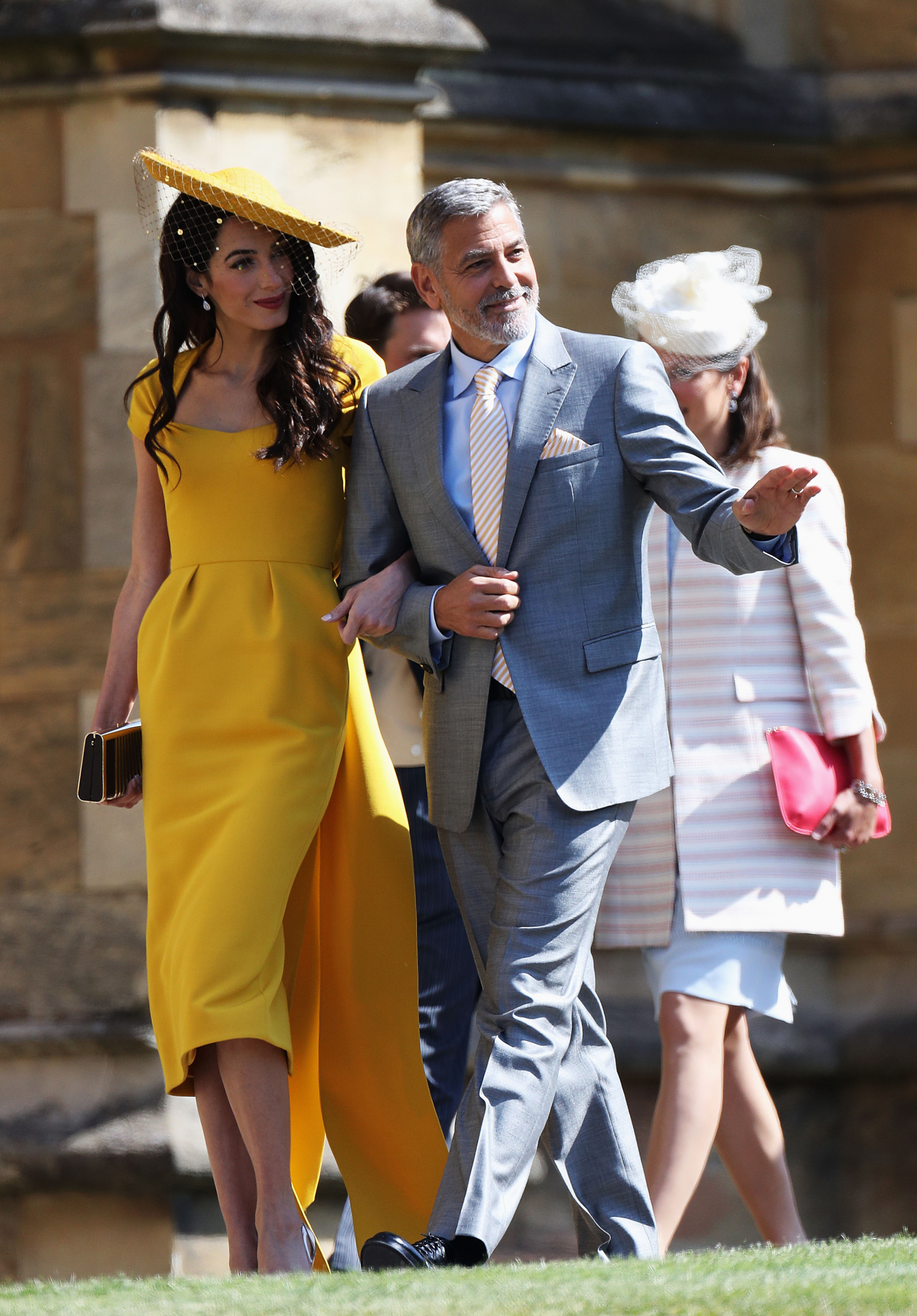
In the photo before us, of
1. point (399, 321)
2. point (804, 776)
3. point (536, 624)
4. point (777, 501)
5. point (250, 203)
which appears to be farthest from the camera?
point (399, 321)

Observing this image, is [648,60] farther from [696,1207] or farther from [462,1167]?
[462,1167]

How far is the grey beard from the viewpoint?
364cm

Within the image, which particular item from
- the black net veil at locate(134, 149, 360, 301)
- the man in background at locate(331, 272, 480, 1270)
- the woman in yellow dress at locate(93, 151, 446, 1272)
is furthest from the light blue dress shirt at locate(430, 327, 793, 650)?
the man in background at locate(331, 272, 480, 1270)

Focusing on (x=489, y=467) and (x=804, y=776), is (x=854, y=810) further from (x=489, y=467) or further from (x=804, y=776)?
(x=489, y=467)

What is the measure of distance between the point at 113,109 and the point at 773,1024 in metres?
3.19

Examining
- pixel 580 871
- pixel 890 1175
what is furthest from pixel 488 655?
pixel 890 1175

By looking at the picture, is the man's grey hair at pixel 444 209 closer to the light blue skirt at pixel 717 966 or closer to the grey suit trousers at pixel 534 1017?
the grey suit trousers at pixel 534 1017

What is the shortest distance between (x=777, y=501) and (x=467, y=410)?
0.69 m

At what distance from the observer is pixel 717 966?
14.3 feet

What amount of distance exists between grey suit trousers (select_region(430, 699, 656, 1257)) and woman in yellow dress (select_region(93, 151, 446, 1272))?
0.35 m

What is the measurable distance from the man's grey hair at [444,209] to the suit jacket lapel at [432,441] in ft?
0.64

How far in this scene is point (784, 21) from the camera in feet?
21.0

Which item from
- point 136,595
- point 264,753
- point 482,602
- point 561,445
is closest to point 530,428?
point 561,445

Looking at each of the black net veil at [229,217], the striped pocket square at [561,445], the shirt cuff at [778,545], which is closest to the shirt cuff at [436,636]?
the striped pocket square at [561,445]
